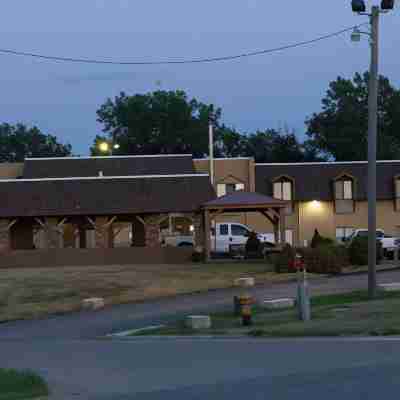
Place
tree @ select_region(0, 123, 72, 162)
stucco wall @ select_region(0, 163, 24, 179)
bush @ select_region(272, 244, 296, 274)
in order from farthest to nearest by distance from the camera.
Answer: tree @ select_region(0, 123, 72, 162)
stucco wall @ select_region(0, 163, 24, 179)
bush @ select_region(272, 244, 296, 274)

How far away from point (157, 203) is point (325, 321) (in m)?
26.0

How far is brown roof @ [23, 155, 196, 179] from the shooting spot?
6322 cm

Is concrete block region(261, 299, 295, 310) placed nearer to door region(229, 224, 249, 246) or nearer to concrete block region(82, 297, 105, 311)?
concrete block region(82, 297, 105, 311)

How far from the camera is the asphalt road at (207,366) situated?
11836 mm

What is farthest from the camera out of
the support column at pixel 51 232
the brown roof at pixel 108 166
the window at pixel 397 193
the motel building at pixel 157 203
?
the window at pixel 397 193

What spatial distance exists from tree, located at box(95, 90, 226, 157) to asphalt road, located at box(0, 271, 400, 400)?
81.3 m

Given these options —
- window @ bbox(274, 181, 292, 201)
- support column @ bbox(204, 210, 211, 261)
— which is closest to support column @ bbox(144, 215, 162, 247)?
support column @ bbox(204, 210, 211, 261)

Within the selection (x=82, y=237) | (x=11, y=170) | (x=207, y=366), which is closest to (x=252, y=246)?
(x=82, y=237)

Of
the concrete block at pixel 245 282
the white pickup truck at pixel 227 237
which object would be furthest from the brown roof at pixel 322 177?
the concrete block at pixel 245 282

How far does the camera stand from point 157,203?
46.9 m

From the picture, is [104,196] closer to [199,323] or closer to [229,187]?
[229,187]

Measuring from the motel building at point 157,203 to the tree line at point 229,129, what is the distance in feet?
107

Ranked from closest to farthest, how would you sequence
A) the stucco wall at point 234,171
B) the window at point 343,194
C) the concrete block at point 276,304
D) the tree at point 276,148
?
the concrete block at point 276,304
the window at point 343,194
the stucco wall at point 234,171
the tree at point 276,148

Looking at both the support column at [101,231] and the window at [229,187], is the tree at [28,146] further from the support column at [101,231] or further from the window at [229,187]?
the support column at [101,231]
